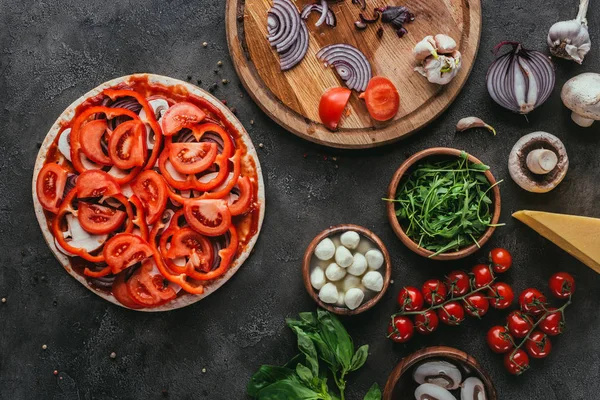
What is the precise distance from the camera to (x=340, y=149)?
11.5 feet

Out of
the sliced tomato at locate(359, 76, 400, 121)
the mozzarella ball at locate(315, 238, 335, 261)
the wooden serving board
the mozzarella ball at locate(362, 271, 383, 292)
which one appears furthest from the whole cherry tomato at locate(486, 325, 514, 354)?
the sliced tomato at locate(359, 76, 400, 121)

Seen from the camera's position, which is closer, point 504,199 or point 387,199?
point 387,199

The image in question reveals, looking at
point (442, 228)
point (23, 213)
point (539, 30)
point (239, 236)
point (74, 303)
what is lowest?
point (74, 303)

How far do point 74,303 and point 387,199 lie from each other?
1.93 meters

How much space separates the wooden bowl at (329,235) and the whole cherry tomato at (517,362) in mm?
832

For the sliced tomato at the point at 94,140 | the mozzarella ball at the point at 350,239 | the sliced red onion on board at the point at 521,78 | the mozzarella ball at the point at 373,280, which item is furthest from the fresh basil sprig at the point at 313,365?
the sliced red onion on board at the point at 521,78

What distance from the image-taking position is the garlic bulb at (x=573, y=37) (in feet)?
11.0

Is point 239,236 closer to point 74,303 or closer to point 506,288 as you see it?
point 74,303

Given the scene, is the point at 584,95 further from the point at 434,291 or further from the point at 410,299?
the point at 410,299

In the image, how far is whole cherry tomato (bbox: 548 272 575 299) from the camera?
11.1ft

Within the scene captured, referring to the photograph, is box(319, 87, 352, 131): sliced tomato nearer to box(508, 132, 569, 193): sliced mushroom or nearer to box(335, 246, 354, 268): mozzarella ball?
box(335, 246, 354, 268): mozzarella ball

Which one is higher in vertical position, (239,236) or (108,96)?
(108,96)

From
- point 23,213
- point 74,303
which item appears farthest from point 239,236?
point 23,213

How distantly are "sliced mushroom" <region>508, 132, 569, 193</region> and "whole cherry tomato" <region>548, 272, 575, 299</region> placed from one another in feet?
1.64
